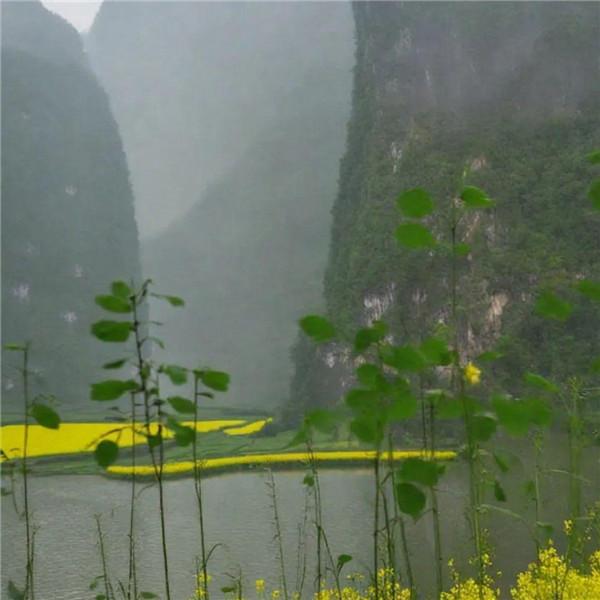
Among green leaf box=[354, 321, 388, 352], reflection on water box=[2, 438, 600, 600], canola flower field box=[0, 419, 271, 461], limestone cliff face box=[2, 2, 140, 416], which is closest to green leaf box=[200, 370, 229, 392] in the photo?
green leaf box=[354, 321, 388, 352]

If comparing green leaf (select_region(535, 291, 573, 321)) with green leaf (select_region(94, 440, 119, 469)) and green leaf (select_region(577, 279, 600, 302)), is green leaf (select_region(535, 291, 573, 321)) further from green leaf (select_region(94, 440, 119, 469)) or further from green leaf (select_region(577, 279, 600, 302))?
green leaf (select_region(94, 440, 119, 469))

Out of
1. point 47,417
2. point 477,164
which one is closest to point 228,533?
point 47,417

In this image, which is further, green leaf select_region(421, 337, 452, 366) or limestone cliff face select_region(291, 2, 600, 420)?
limestone cliff face select_region(291, 2, 600, 420)

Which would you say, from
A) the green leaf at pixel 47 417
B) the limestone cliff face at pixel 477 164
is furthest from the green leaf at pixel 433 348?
the limestone cliff face at pixel 477 164

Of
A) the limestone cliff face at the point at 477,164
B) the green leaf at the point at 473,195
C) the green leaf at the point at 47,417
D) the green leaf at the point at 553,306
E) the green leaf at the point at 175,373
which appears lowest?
the green leaf at the point at 47,417

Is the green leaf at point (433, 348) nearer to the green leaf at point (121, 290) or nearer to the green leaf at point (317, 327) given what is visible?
the green leaf at point (317, 327)

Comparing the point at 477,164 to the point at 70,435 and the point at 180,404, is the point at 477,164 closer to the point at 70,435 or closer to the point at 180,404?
the point at 70,435

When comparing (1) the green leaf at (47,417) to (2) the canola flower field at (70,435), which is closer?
(1) the green leaf at (47,417)
